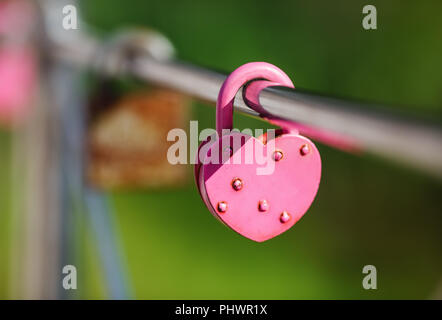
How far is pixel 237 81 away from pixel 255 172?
0.14 ft

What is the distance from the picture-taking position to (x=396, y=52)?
108cm

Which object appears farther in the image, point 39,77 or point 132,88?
point 132,88

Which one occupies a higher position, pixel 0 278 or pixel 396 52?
pixel 396 52

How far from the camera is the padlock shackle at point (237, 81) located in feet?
0.88

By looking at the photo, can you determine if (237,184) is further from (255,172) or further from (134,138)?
(134,138)

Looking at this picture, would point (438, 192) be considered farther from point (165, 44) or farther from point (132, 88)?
point (165, 44)

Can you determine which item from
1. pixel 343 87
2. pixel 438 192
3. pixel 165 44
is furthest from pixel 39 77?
pixel 438 192

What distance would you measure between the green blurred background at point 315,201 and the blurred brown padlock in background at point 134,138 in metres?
0.32

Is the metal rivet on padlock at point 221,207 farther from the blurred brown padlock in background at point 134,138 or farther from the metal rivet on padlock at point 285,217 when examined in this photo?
the blurred brown padlock in background at point 134,138

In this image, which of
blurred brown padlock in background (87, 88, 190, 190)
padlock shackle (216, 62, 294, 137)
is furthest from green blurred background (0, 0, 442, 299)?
padlock shackle (216, 62, 294, 137)

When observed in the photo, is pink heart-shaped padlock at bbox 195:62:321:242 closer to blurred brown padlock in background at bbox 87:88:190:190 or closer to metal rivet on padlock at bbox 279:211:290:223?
metal rivet on padlock at bbox 279:211:290:223

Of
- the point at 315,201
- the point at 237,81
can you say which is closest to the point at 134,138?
the point at 237,81

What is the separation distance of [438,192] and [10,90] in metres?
0.85

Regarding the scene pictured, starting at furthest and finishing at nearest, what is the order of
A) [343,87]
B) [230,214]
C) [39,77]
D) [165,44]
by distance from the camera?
[343,87] < [39,77] < [165,44] < [230,214]
